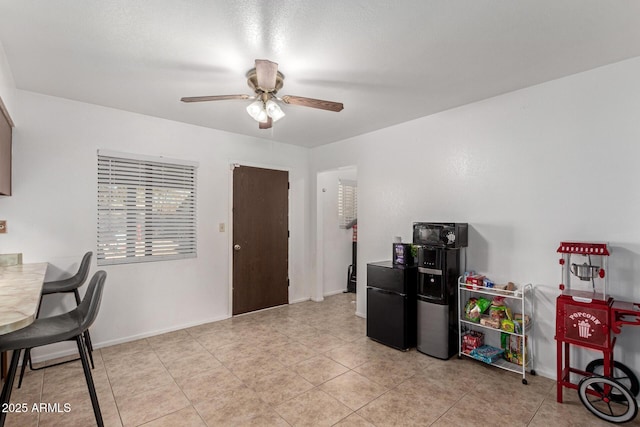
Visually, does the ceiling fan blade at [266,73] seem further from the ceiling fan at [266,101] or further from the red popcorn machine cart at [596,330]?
the red popcorn machine cart at [596,330]

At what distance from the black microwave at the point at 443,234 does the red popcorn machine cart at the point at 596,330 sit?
77cm

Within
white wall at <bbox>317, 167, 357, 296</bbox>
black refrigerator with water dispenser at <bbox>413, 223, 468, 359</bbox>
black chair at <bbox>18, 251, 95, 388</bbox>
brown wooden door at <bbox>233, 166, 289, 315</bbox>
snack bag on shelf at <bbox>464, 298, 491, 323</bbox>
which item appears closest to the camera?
black chair at <bbox>18, 251, 95, 388</bbox>

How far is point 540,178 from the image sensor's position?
8.73 feet

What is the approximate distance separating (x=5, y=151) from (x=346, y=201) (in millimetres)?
4471

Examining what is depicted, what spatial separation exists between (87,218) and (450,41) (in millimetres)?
3657

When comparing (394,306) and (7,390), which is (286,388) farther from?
(7,390)

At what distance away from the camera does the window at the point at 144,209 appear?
327 cm

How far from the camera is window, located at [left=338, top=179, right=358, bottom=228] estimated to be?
18.4ft

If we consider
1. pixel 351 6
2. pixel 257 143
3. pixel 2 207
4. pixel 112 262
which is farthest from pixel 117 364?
pixel 351 6

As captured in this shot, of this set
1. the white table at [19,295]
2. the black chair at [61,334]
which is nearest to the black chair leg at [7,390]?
the black chair at [61,334]

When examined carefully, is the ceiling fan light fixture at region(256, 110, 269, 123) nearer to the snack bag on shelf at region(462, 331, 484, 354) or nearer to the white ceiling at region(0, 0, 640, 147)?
the white ceiling at region(0, 0, 640, 147)

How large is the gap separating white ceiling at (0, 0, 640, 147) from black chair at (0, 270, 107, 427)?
160cm

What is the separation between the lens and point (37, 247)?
2.88m

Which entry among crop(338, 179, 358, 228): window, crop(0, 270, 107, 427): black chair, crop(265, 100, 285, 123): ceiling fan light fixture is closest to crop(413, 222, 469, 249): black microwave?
crop(265, 100, 285, 123): ceiling fan light fixture
